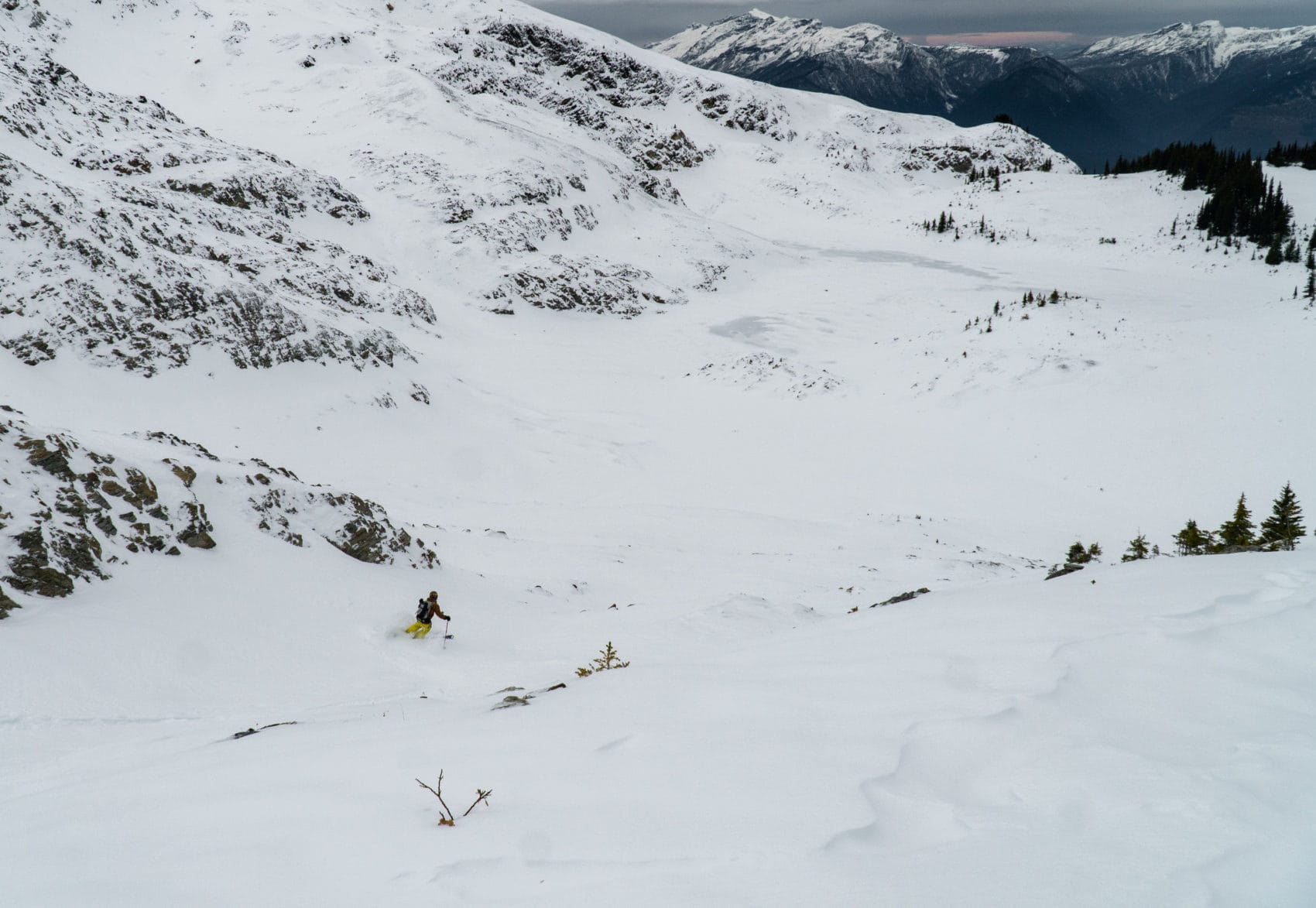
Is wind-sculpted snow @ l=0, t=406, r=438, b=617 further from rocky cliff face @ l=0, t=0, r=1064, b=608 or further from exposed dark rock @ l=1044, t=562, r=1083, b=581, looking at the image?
exposed dark rock @ l=1044, t=562, r=1083, b=581

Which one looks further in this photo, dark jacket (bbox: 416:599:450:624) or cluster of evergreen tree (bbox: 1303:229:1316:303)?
cluster of evergreen tree (bbox: 1303:229:1316:303)

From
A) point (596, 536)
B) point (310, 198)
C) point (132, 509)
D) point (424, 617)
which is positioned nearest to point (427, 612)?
point (424, 617)

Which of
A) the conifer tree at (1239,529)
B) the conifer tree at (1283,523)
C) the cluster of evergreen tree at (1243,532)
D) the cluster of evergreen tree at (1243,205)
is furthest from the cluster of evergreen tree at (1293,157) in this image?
the conifer tree at (1239,529)

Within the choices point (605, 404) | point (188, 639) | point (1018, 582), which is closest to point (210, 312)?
point (605, 404)

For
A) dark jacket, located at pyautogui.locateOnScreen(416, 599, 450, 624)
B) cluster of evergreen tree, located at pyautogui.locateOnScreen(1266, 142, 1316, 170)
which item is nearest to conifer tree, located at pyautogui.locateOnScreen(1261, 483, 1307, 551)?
dark jacket, located at pyautogui.locateOnScreen(416, 599, 450, 624)

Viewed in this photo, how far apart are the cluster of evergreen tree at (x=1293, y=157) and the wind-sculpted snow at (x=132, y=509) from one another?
103 m

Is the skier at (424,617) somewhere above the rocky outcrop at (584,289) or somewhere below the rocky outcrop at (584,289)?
below

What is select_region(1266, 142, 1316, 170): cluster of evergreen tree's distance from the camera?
75.1m

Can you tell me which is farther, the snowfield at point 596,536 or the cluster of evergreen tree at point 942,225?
the cluster of evergreen tree at point 942,225

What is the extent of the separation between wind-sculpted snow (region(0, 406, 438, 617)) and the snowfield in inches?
3.0

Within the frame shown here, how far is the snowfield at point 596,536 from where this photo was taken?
2760mm

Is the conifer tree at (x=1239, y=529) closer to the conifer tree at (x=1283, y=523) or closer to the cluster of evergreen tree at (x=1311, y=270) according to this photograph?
the conifer tree at (x=1283, y=523)

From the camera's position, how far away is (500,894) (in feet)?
7.97

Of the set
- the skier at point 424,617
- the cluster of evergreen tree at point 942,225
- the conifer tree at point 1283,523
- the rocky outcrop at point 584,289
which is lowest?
the skier at point 424,617
